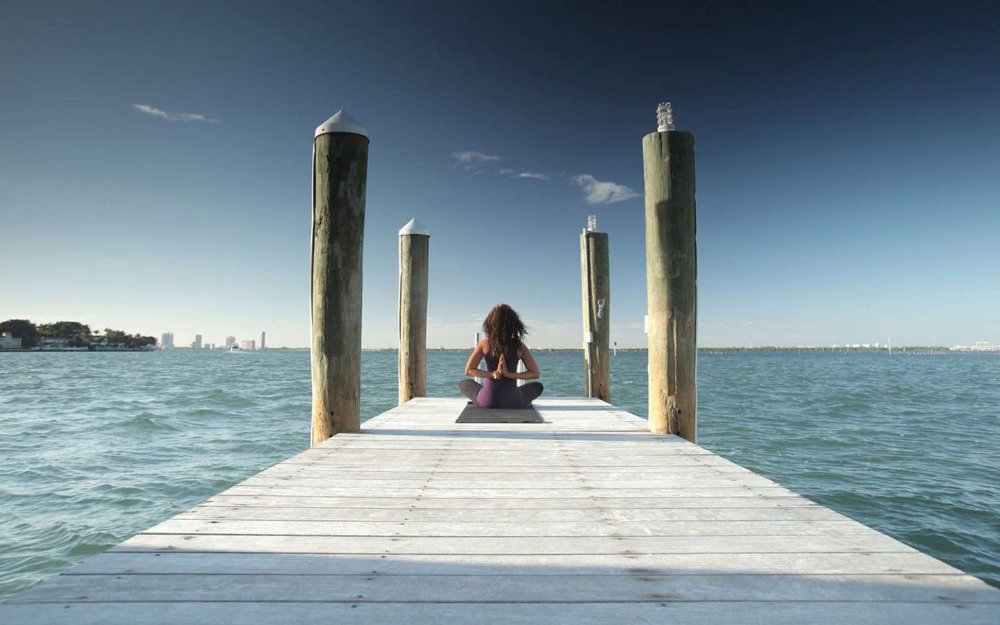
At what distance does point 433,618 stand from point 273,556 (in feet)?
2.78

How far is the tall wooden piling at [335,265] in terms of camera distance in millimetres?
4602

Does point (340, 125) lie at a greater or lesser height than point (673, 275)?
greater

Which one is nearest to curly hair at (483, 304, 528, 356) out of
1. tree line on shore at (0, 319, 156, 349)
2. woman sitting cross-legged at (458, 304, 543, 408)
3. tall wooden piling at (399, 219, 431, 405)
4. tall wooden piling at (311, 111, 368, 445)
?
woman sitting cross-legged at (458, 304, 543, 408)

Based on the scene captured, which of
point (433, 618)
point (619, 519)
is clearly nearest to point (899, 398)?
point (619, 519)

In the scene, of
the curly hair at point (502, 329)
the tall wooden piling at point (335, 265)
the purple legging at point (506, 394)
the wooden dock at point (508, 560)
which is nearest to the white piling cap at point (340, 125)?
the tall wooden piling at point (335, 265)

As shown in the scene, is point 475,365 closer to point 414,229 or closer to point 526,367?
point 526,367

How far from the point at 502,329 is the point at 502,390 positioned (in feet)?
2.67

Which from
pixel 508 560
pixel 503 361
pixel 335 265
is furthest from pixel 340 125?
pixel 508 560

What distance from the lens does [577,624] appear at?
155cm

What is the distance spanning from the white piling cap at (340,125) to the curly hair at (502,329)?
265cm

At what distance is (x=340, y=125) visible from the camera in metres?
4.66

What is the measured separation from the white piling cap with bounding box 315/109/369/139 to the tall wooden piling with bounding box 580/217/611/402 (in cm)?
479

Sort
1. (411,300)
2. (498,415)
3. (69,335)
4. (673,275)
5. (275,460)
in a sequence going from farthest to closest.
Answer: (69,335)
(411,300)
(275,460)
(498,415)
(673,275)

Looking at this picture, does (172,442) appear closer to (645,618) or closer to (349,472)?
(349,472)
